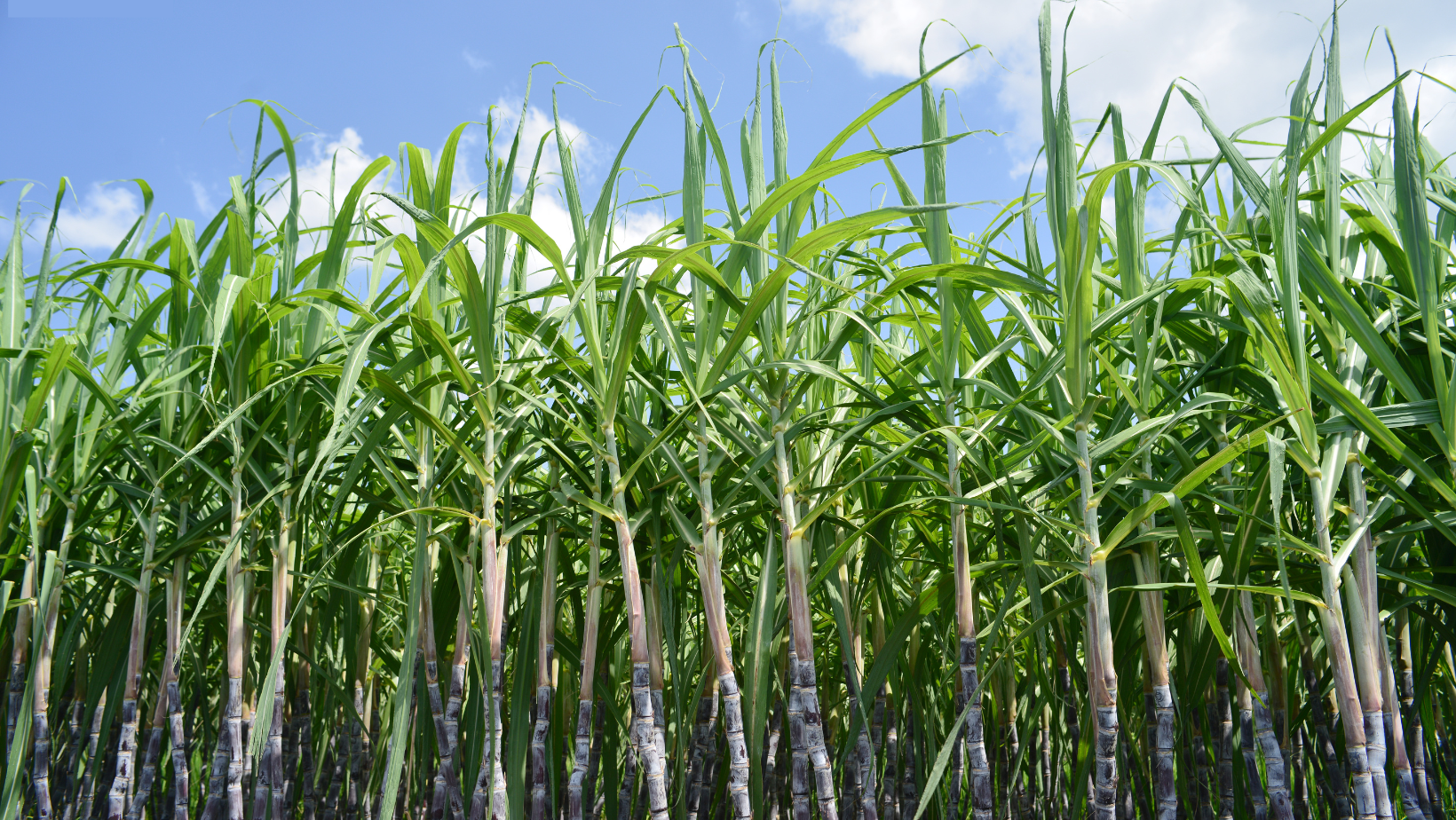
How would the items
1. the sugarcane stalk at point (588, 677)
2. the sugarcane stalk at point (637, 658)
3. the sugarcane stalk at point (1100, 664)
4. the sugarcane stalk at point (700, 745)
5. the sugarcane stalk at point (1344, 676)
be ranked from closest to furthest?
the sugarcane stalk at point (1344, 676) < the sugarcane stalk at point (1100, 664) < the sugarcane stalk at point (637, 658) < the sugarcane stalk at point (588, 677) < the sugarcane stalk at point (700, 745)

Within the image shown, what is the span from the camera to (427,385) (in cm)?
124

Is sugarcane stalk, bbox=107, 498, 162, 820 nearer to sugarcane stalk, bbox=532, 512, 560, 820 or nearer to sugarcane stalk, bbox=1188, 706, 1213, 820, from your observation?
sugarcane stalk, bbox=532, 512, 560, 820

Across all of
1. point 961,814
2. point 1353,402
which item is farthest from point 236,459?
point 961,814

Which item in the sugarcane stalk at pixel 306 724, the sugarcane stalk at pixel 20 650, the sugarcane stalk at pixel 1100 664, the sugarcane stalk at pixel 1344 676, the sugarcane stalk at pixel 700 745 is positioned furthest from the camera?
the sugarcane stalk at pixel 306 724

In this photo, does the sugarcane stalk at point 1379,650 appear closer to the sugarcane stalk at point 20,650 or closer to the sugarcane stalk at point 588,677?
the sugarcane stalk at point 588,677

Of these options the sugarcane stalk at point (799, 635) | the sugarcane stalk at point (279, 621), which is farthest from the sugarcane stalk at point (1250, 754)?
the sugarcane stalk at point (279, 621)

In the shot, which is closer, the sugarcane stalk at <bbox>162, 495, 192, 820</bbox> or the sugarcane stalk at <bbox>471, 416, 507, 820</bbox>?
the sugarcane stalk at <bbox>471, 416, 507, 820</bbox>

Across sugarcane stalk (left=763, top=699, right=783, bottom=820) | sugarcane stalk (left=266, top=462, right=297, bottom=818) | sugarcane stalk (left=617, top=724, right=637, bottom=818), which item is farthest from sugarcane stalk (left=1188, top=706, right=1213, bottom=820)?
sugarcane stalk (left=266, top=462, right=297, bottom=818)

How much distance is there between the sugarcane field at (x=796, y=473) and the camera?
0.99 m

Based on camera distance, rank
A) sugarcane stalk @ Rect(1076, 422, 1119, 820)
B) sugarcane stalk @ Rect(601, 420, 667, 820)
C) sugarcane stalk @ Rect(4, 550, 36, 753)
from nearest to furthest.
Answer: sugarcane stalk @ Rect(1076, 422, 1119, 820) → sugarcane stalk @ Rect(601, 420, 667, 820) → sugarcane stalk @ Rect(4, 550, 36, 753)

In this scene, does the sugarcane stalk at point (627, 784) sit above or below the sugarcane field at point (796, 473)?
below

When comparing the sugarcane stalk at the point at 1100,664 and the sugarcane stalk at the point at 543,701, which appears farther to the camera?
the sugarcane stalk at the point at 543,701

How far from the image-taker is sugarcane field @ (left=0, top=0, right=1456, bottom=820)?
0.99 metres

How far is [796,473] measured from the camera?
1.37m
